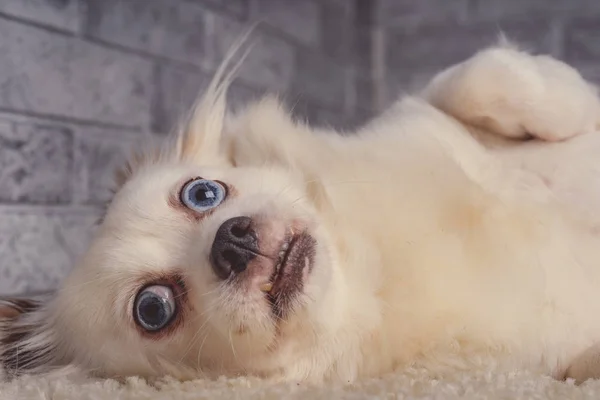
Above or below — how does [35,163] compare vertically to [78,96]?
below

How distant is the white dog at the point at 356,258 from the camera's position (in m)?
0.92

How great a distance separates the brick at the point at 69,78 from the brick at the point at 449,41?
1264mm

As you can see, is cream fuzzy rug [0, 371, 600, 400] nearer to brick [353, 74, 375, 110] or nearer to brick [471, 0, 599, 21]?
brick [471, 0, 599, 21]

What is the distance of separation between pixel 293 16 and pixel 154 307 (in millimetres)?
1716

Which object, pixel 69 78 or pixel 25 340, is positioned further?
pixel 69 78

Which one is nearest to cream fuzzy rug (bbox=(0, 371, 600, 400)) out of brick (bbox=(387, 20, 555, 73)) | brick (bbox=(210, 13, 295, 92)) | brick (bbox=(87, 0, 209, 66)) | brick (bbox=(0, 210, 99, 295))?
brick (bbox=(0, 210, 99, 295))

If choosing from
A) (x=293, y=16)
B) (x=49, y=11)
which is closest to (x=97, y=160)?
(x=49, y=11)

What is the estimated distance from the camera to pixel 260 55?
2.29 metres

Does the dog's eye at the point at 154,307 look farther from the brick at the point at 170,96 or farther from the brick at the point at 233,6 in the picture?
the brick at the point at 233,6

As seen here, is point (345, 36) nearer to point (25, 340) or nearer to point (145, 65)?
point (145, 65)

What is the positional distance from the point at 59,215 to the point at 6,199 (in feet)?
0.49

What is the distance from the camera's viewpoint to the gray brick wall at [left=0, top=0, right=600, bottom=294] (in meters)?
1.52

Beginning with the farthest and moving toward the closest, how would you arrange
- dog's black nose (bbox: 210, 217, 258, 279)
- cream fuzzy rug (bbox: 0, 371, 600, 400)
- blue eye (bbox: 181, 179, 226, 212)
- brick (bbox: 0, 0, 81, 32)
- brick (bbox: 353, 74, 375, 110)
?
brick (bbox: 353, 74, 375, 110) → brick (bbox: 0, 0, 81, 32) → blue eye (bbox: 181, 179, 226, 212) → dog's black nose (bbox: 210, 217, 258, 279) → cream fuzzy rug (bbox: 0, 371, 600, 400)

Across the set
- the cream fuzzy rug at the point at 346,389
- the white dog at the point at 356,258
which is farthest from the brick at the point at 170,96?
the cream fuzzy rug at the point at 346,389
